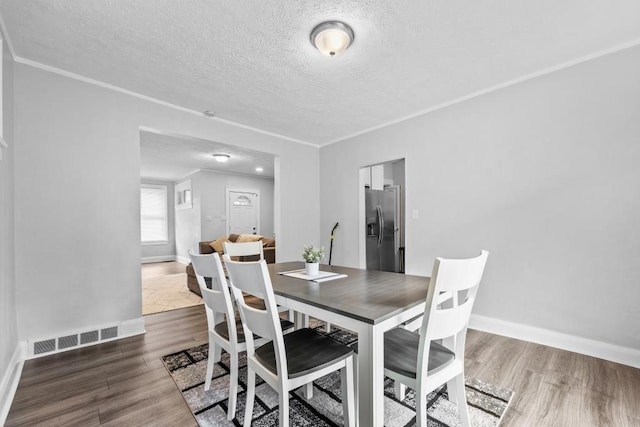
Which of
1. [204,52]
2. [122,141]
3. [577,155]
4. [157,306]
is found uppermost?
[204,52]

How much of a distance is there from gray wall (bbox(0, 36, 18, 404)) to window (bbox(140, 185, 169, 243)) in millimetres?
6155

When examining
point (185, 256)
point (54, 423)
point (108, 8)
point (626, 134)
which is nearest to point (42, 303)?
point (54, 423)

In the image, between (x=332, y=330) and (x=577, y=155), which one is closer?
(x=577, y=155)

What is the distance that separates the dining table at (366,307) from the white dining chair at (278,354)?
0.20 meters

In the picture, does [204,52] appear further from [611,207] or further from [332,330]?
[611,207]

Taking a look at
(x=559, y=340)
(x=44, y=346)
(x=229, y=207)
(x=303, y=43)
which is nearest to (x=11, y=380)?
(x=44, y=346)

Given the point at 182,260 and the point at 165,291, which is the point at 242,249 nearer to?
the point at 165,291

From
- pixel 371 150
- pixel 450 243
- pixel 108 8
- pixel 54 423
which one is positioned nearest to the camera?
pixel 54 423

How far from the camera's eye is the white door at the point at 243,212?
7379 millimetres

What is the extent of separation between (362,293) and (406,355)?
1.16 feet

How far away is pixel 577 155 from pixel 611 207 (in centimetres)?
48

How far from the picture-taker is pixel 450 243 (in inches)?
123

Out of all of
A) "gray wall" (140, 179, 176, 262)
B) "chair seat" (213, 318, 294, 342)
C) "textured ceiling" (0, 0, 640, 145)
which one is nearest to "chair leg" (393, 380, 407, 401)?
→ "chair seat" (213, 318, 294, 342)

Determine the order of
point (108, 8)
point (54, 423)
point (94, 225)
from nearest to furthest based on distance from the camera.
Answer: point (54, 423) < point (108, 8) < point (94, 225)
